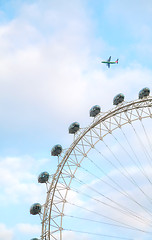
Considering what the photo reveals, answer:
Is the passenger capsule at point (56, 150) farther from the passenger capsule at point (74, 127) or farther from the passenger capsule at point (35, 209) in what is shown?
the passenger capsule at point (35, 209)

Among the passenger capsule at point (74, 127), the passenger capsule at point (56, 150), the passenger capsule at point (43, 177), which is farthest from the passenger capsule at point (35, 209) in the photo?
the passenger capsule at point (74, 127)

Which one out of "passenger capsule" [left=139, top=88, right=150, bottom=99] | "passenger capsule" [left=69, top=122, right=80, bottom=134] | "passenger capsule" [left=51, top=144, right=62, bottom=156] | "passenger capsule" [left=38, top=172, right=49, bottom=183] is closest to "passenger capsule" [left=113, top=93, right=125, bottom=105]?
"passenger capsule" [left=139, top=88, right=150, bottom=99]

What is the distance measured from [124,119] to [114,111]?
1.76 metres

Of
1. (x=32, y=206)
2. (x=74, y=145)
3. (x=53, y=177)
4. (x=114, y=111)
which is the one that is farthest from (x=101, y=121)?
(x=32, y=206)

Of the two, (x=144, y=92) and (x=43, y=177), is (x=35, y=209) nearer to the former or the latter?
(x=43, y=177)

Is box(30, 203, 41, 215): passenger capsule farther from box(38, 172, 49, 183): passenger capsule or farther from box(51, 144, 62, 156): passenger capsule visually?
box(51, 144, 62, 156): passenger capsule

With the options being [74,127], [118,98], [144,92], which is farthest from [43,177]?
[144,92]

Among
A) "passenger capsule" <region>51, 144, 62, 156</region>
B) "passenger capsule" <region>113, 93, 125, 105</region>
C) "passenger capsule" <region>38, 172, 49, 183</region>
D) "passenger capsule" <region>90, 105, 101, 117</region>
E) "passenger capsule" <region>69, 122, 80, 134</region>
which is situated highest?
"passenger capsule" <region>113, 93, 125, 105</region>

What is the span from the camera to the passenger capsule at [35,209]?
34531mm

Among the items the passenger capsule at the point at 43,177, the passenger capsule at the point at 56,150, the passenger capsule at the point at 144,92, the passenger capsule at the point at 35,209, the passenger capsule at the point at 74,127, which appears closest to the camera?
the passenger capsule at the point at 35,209

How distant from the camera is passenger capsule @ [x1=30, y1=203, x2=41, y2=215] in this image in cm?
3453

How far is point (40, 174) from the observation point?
3541 centimetres

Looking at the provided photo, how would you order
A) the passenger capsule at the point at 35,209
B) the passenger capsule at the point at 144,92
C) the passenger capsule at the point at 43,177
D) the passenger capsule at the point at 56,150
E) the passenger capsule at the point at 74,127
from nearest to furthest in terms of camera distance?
the passenger capsule at the point at 35,209, the passenger capsule at the point at 43,177, the passenger capsule at the point at 56,150, the passenger capsule at the point at 74,127, the passenger capsule at the point at 144,92

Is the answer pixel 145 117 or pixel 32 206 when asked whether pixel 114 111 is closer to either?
pixel 145 117
